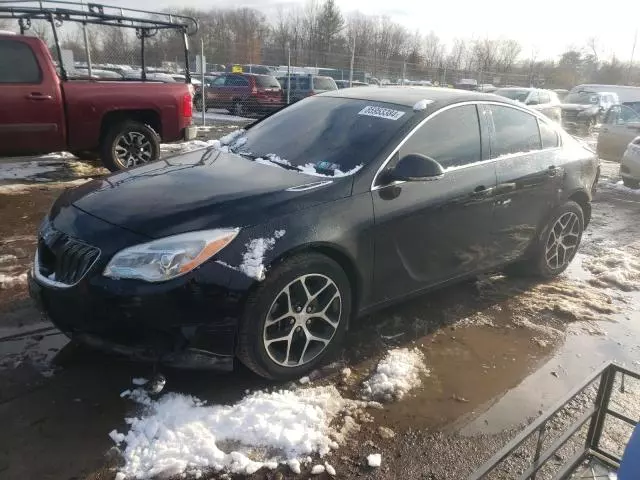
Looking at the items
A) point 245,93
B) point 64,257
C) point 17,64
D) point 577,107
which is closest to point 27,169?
point 17,64

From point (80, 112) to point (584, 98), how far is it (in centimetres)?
2103

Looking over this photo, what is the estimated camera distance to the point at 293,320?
2988 millimetres

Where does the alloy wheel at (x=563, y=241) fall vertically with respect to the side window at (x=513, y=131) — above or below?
below

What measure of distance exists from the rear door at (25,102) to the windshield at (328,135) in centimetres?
414

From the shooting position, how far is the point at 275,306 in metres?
2.88

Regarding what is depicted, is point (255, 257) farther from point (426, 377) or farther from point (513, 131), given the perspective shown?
point (513, 131)

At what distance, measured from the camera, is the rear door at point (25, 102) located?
6781 millimetres

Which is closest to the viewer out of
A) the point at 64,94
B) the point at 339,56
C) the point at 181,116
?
the point at 64,94

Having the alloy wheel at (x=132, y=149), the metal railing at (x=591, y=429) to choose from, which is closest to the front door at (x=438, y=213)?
the metal railing at (x=591, y=429)

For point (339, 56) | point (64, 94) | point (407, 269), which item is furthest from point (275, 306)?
point (339, 56)

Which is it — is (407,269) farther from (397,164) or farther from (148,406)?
(148,406)

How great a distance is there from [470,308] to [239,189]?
2154 mm

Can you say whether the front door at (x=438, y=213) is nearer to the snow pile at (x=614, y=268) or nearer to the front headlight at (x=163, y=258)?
the front headlight at (x=163, y=258)

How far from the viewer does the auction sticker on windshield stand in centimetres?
363
